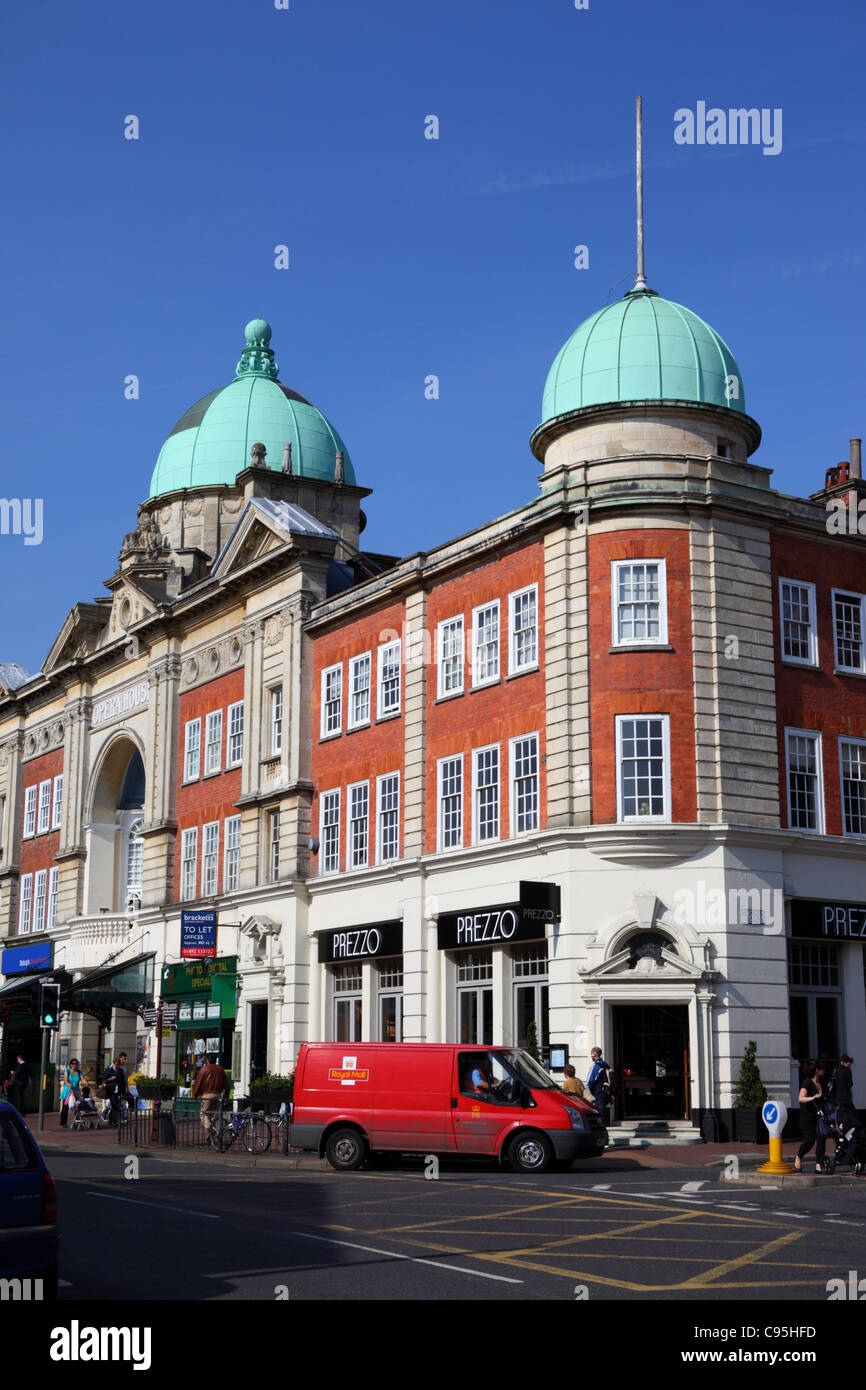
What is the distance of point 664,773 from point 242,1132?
10579 millimetres

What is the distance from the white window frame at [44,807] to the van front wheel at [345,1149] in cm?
3743

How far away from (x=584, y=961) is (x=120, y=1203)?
12818 mm

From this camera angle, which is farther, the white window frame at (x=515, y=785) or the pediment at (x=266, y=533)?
the pediment at (x=266, y=533)

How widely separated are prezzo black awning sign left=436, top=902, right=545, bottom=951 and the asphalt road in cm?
778

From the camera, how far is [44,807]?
6056 centimetres

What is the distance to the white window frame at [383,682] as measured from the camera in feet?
124

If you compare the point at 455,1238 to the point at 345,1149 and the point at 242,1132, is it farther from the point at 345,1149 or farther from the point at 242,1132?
the point at 242,1132

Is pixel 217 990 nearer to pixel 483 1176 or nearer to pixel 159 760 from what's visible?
pixel 159 760

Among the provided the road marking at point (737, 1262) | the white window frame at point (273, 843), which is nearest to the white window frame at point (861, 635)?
the white window frame at point (273, 843)

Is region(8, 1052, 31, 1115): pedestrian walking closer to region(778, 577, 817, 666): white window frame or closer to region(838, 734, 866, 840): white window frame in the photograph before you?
region(838, 734, 866, 840): white window frame

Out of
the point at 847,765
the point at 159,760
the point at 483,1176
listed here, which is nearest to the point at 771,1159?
the point at 483,1176

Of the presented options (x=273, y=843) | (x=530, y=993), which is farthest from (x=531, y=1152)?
(x=273, y=843)

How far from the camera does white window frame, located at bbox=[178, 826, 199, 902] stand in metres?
46.8

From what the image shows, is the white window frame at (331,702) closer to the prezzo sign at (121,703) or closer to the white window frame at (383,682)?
the white window frame at (383,682)
